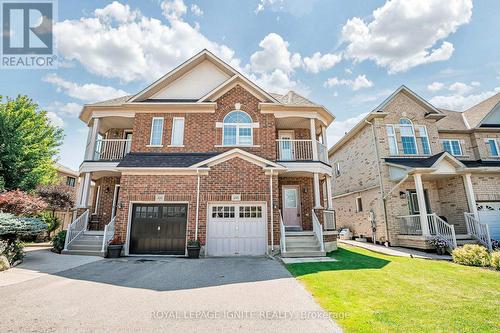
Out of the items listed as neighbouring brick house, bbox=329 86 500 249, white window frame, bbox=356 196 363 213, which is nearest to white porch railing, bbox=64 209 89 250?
neighbouring brick house, bbox=329 86 500 249

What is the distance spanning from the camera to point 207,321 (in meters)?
4.05

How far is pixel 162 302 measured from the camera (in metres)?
4.93

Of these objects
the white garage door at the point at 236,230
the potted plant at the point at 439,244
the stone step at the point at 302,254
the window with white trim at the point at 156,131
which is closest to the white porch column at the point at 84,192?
the window with white trim at the point at 156,131

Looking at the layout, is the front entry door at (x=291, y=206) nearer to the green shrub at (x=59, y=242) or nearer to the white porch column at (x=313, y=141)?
the white porch column at (x=313, y=141)

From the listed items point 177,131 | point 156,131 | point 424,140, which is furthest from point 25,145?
point 424,140

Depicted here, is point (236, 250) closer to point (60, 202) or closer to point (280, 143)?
point (280, 143)

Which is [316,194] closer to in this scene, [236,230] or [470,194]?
[236,230]

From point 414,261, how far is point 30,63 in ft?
59.2

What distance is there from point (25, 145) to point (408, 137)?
84.2ft

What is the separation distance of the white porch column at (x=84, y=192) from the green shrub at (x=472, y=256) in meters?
16.8

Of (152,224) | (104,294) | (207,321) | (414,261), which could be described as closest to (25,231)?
(152,224)

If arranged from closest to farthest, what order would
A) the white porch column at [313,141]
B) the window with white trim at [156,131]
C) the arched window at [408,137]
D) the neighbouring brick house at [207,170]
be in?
the neighbouring brick house at [207,170] → the white porch column at [313,141] → the window with white trim at [156,131] → the arched window at [408,137]

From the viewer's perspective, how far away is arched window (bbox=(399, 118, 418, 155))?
15.0 m

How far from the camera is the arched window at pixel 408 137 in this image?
1497cm
